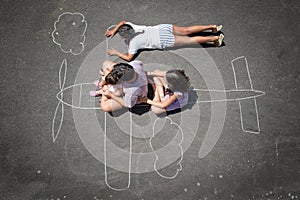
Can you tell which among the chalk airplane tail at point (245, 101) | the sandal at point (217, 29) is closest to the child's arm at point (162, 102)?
the chalk airplane tail at point (245, 101)

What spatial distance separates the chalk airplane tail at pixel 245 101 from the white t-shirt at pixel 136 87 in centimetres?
98

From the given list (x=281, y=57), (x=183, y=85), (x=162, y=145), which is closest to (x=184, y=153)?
(x=162, y=145)

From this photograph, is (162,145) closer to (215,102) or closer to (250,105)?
(215,102)

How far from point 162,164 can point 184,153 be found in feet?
0.79

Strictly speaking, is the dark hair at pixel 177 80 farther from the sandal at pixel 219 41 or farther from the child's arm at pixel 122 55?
the sandal at pixel 219 41

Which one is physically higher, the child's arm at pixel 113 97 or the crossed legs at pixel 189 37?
the crossed legs at pixel 189 37

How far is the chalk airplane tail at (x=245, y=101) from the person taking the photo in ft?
11.9

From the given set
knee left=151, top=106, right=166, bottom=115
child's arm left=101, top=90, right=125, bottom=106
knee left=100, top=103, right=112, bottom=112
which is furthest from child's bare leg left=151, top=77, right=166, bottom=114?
knee left=100, top=103, right=112, bottom=112

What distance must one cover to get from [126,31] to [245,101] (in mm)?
1388

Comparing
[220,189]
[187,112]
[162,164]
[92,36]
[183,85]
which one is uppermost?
[92,36]

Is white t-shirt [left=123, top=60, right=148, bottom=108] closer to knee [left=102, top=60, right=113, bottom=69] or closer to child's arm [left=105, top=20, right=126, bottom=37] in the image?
knee [left=102, top=60, right=113, bottom=69]

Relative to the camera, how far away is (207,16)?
3.99m

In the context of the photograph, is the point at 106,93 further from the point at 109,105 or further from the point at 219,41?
the point at 219,41

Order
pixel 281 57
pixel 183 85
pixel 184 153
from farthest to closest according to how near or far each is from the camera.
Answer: pixel 281 57 < pixel 184 153 < pixel 183 85
